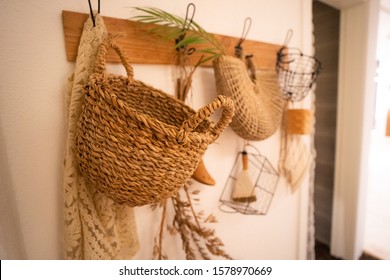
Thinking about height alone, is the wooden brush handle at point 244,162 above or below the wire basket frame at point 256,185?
above

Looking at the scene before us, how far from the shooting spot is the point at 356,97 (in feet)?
3.90

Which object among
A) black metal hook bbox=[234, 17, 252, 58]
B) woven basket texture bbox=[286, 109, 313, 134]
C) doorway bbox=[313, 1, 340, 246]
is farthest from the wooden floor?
black metal hook bbox=[234, 17, 252, 58]

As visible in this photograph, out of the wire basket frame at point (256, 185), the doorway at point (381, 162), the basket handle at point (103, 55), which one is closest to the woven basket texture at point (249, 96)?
the wire basket frame at point (256, 185)

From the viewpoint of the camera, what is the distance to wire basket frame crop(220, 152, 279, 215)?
83 cm

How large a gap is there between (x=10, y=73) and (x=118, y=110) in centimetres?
32

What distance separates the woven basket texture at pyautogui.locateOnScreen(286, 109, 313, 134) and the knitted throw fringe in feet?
2.67

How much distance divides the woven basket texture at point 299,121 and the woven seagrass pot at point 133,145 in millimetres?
619

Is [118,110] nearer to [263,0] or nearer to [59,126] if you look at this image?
[59,126]

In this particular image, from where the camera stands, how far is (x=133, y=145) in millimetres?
376

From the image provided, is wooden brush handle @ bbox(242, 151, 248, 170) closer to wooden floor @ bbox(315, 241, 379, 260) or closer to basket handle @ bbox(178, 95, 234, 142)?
basket handle @ bbox(178, 95, 234, 142)

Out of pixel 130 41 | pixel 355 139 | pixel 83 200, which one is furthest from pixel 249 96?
pixel 355 139

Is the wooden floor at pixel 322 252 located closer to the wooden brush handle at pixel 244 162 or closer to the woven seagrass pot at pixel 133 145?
the wooden brush handle at pixel 244 162

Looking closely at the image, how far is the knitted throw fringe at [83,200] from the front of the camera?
465mm
